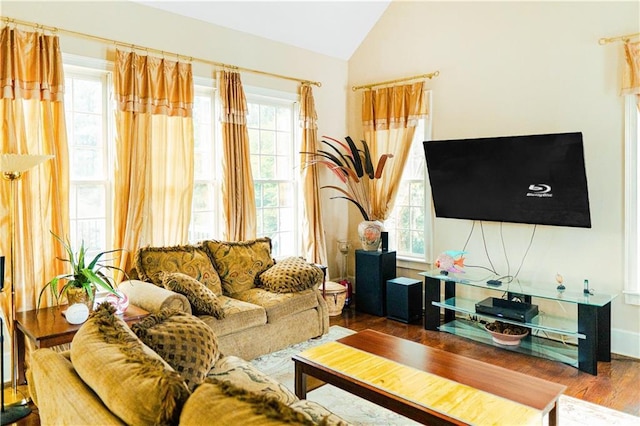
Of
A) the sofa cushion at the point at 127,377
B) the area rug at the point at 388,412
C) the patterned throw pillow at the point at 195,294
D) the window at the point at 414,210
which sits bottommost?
the area rug at the point at 388,412

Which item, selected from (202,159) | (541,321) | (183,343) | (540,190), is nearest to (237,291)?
(202,159)

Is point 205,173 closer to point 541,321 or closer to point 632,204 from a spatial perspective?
point 541,321

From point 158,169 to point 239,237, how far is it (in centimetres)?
103

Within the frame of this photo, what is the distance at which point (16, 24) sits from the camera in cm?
335

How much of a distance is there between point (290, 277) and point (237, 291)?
0.48 metres

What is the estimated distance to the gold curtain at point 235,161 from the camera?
14.9ft

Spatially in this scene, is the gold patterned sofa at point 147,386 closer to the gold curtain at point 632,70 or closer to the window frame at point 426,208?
the window frame at point 426,208

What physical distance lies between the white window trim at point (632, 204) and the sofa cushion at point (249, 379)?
10.4 ft

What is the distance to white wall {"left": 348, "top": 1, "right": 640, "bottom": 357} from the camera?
3896 mm

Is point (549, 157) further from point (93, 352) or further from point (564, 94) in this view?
point (93, 352)

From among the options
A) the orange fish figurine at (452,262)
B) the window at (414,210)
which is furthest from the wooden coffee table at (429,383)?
the window at (414,210)

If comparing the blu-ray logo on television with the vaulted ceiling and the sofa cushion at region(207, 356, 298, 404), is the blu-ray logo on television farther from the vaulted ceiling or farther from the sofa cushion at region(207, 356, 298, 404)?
the sofa cushion at region(207, 356, 298, 404)

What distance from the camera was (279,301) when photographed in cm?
389

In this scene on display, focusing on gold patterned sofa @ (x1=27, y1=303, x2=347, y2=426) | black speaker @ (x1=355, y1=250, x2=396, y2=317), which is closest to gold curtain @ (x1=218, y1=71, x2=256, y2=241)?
black speaker @ (x1=355, y1=250, x2=396, y2=317)
